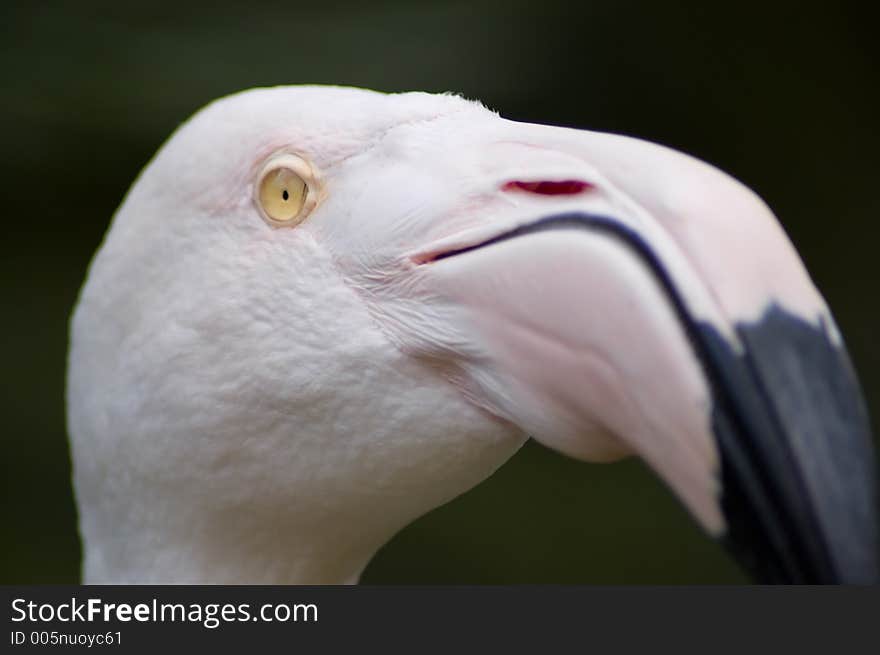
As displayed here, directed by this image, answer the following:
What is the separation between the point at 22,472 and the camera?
3.42 metres

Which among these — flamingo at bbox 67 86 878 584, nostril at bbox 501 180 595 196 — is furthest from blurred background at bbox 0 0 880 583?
nostril at bbox 501 180 595 196

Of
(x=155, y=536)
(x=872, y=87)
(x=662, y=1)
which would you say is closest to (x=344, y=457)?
(x=155, y=536)

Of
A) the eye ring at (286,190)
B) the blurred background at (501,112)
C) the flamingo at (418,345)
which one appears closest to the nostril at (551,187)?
the flamingo at (418,345)

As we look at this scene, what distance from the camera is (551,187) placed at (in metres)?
0.96

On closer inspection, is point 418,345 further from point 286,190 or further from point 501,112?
point 501,112

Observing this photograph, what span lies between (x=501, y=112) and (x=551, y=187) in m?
2.44

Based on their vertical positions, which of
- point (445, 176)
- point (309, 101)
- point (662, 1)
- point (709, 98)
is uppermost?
point (662, 1)

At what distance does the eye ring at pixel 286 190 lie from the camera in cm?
113

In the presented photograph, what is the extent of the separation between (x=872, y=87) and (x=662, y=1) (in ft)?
2.68

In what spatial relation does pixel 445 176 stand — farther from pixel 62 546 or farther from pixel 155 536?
pixel 62 546

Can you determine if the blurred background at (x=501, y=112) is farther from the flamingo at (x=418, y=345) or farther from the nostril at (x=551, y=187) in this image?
the nostril at (x=551, y=187)

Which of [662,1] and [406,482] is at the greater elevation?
[662,1]

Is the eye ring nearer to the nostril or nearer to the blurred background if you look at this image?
the nostril

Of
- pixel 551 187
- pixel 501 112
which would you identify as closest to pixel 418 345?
pixel 551 187
